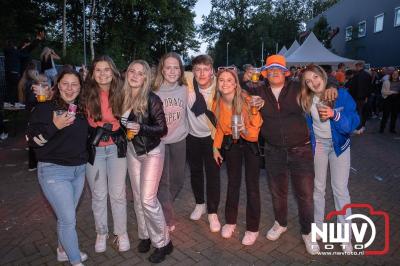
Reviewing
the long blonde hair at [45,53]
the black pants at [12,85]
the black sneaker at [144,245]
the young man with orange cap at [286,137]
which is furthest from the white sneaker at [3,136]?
the young man with orange cap at [286,137]

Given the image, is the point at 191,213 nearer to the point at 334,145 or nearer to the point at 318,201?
the point at 318,201

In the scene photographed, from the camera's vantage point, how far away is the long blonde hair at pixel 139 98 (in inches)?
127

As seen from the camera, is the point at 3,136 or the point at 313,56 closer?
the point at 3,136

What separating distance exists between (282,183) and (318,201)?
1.50 feet

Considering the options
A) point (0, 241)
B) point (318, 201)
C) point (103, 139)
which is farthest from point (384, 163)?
point (0, 241)

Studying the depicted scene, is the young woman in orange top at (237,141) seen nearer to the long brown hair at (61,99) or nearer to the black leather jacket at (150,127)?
the black leather jacket at (150,127)

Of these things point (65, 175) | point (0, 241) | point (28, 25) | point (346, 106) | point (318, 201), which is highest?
point (28, 25)

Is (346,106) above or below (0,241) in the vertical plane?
above

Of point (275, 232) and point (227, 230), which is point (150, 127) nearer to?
point (227, 230)

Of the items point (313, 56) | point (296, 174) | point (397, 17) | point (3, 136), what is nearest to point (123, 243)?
point (296, 174)

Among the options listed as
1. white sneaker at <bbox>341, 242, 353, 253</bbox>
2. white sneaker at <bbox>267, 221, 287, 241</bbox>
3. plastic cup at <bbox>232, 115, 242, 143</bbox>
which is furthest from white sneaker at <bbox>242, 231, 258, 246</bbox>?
plastic cup at <bbox>232, 115, 242, 143</bbox>

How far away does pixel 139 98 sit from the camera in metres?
3.25

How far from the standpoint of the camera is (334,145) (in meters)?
3.33

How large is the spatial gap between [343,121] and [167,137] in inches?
76.5
